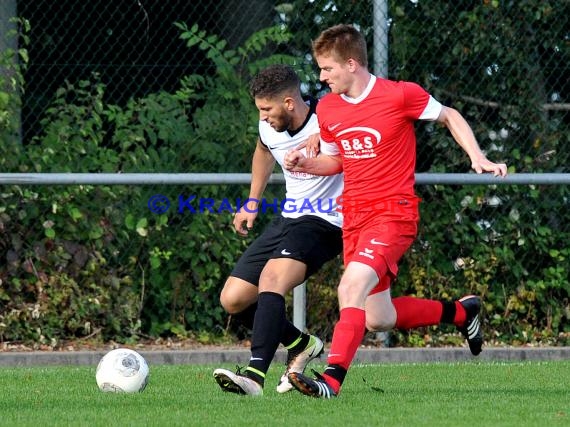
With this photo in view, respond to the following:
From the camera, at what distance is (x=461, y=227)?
10281 millimetres

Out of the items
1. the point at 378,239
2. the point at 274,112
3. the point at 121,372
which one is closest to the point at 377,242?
the point at 378,239

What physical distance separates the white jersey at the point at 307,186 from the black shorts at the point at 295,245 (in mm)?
66

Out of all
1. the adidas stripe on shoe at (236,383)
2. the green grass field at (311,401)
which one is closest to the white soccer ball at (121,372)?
the green grass field at (311,401)

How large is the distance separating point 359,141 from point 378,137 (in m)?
0.10

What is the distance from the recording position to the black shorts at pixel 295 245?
23.3 ft

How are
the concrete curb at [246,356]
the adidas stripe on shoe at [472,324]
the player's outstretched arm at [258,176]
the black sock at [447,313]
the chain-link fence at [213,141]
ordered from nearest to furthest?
the black sock at [447,313] → the adidas stripe on shoe at [472,324] → the player's outstretched arm at [258,176] → the concrete curb at [246,356] → the chain-link fence at [213,141]

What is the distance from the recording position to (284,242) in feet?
23.5

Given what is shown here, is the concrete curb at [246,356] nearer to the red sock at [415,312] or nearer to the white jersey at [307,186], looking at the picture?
the red sock at [415,312]

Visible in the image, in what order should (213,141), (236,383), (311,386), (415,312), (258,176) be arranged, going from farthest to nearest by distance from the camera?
(213,141)
(258,176)
(415,312)
(236,383)
(311,386)

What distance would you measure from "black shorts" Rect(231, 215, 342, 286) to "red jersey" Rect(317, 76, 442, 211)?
0.35 metres

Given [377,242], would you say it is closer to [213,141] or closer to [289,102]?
[289,102]

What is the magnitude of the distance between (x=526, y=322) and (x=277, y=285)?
381 cm

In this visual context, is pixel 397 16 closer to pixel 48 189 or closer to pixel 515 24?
pixel 515 24

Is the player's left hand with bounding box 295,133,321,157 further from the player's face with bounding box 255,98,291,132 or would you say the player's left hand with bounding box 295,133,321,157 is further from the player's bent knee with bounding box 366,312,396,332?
the player's bent knee with bounding box 366,312,396,332
